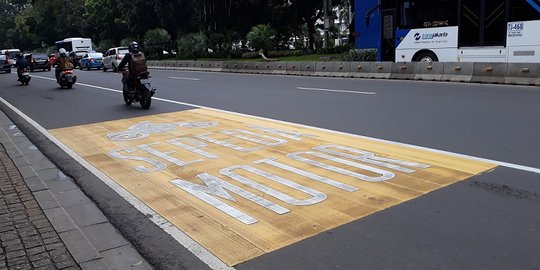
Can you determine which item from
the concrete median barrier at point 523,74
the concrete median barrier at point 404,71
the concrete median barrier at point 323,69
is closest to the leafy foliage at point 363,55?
the concrete median barrier at point 323,69

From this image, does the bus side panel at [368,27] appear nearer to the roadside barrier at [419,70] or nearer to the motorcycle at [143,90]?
the roadside barrier at [419,70]

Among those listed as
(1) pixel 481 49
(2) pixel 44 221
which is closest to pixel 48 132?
Result: (2) pixel 44 221

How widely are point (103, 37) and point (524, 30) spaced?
2154 inches

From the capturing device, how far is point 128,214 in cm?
518

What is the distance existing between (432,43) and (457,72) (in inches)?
95.7

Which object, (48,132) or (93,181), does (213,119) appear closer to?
(48,132)

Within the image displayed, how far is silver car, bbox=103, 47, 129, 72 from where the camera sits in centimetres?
3506

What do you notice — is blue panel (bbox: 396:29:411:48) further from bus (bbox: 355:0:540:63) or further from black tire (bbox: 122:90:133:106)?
black tire (bbox: 122:90:133:106)

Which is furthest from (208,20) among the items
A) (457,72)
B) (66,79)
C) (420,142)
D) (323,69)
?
(420,142)

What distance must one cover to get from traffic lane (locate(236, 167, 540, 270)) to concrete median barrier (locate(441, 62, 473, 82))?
12970mm

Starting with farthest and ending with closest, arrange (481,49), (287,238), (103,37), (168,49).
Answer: (103,37) < (168,49) < (481,49) < (287,238)

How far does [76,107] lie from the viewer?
1475cm

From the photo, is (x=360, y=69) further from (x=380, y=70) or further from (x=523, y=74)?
(x=523, y=74)

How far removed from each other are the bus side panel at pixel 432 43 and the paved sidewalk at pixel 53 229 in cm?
1596
